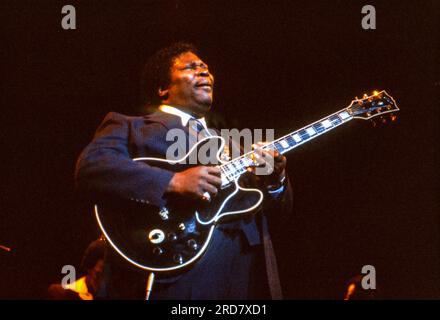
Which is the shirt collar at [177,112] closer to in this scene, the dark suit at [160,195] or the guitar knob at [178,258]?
the dark suit at [160,195]

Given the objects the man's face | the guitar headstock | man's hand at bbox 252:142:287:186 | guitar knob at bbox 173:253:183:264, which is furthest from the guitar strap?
the guitar headstock

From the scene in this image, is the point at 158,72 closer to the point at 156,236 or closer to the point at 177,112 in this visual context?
the point at 177,112

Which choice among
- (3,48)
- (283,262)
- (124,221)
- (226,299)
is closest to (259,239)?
(226,299)

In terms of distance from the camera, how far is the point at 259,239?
6.73ft

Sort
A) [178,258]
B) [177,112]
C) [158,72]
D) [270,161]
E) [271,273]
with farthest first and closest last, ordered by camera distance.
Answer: [158,72] → [177,112] → [270,161] → [271,273] → [178,258]

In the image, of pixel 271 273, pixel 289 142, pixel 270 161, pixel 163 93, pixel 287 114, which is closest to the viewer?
pixel 271 273

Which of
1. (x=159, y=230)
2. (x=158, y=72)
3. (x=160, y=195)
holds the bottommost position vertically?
(x=159, y=230)

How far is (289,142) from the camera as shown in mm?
2328

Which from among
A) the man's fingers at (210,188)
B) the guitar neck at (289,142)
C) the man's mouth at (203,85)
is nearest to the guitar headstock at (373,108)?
the guitar neck at (289,142)

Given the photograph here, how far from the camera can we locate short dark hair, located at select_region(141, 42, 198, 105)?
107 inches

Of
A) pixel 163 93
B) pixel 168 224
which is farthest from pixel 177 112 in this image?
pixel 168 224

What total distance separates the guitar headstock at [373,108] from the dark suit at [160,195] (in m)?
0.75

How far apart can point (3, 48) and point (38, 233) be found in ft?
4.72

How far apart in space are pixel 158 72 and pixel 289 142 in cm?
107
